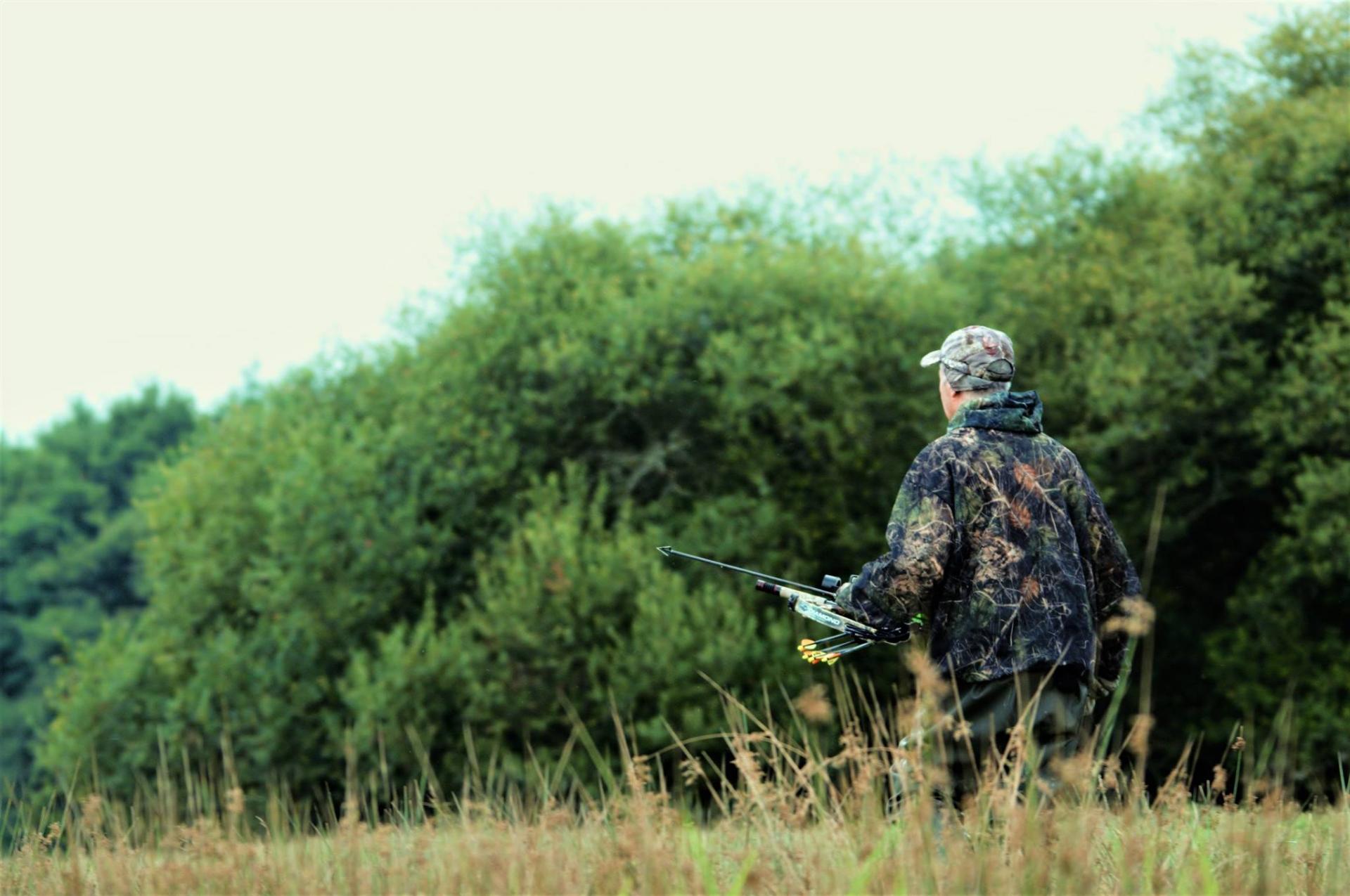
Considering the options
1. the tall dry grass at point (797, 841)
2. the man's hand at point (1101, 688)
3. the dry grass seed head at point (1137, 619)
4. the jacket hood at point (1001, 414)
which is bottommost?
the tall dry grass at point (797, 841)

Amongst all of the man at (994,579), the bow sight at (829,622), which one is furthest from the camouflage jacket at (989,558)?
the bow sight at (829,622)

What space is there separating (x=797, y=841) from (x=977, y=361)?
Result: 5.19 ft

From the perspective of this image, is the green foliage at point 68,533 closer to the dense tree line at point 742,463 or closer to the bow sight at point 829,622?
the dense tree line at point 742,463

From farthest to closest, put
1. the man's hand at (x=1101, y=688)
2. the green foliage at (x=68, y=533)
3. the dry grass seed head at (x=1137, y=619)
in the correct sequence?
1. the green foliage at (x=68, y=533)
2. the man's hand at (x=1101, y=688)
3. the dry grass seed head at (x=1137, y=619)

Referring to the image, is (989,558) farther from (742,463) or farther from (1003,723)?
(742,463)

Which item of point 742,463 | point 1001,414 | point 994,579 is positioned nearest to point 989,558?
point 994,579

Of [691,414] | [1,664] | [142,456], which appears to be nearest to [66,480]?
[142,456]

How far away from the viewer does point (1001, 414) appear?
4.46m

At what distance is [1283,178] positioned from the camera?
20859mm

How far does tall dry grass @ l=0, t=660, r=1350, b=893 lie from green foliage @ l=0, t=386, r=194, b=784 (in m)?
39.3

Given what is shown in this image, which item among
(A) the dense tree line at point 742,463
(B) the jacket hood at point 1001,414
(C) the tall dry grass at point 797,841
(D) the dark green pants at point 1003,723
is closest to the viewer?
(C) the tall dry grass at point 797,841

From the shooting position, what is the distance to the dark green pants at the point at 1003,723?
4289mm

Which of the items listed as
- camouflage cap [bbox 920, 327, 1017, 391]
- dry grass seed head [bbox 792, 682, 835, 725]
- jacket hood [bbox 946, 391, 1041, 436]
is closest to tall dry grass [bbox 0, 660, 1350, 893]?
dry grass seed head [bbox 792, 682, 835, 725]

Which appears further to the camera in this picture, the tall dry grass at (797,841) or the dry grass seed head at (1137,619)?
the dry grass seed head at (1137,619)
